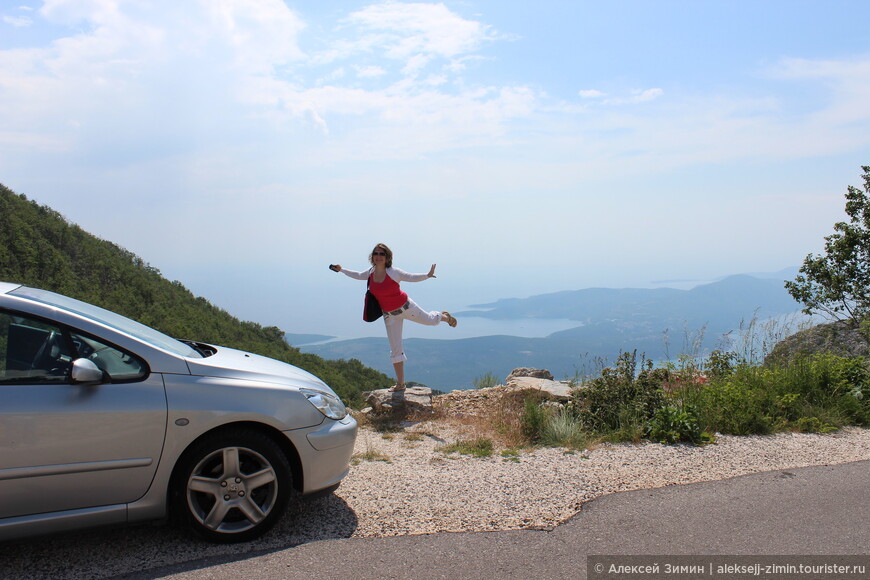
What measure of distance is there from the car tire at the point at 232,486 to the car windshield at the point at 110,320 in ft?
2.42

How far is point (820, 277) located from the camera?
13.9 m

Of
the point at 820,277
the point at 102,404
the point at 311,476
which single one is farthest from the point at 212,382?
the point at 820,277

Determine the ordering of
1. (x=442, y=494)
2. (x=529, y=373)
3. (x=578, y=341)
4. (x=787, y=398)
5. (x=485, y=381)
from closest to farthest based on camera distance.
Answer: (x=442, y=494) < (x=787, y=398) < (x=485, y=381) < (x=529, y=373) < (x=578, y=341)

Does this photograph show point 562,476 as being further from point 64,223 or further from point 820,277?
point 64,223

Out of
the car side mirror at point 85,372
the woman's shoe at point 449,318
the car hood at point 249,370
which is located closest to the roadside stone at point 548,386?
the woman's shoe at point 449,318

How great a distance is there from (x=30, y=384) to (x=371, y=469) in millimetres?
2963

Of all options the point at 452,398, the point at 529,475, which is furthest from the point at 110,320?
the point at 452,398

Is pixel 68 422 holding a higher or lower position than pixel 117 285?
lower

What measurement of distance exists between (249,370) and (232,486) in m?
0.77

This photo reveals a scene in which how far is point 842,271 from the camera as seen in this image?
539 inches

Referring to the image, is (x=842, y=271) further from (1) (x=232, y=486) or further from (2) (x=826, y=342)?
(1) (x=232, y=486)

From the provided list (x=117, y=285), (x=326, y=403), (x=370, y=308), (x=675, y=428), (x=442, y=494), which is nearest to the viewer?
(x=326, y=403)

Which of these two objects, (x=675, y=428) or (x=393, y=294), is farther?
(x=393, y=294)

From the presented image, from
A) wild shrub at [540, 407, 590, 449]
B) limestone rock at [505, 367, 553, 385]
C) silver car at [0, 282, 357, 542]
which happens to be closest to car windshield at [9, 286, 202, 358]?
silver car at [0, 282, 357, 542]
